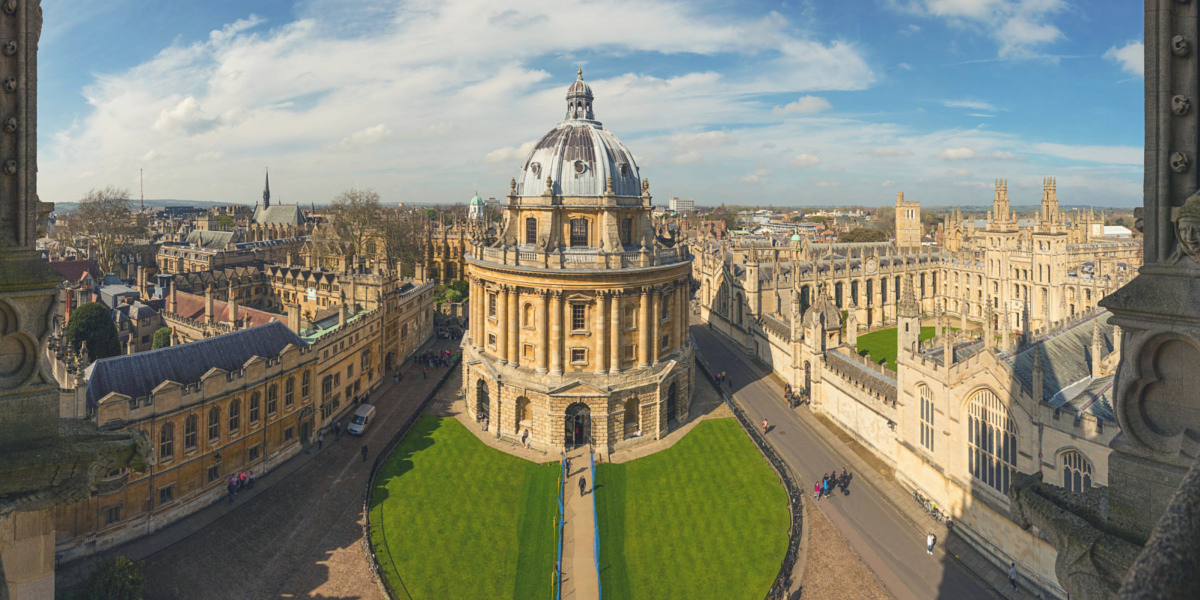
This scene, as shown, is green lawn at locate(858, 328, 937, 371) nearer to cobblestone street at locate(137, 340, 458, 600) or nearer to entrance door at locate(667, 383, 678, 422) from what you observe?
entrance door at locate(667, 383, 678, 422)

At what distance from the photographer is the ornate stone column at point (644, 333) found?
37.9m

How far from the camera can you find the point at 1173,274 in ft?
19.6

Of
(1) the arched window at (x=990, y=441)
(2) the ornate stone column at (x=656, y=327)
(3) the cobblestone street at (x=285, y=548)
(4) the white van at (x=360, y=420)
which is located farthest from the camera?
(2) the ornate stone column at (x=656, y=327)

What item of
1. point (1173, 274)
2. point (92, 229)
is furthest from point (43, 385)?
point (92, 229)

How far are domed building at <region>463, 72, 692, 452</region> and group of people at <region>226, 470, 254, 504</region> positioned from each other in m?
13.4

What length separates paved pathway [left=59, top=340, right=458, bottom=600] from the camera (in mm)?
23531

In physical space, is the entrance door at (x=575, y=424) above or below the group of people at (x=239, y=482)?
above

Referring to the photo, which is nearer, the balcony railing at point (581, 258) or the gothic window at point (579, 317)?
the balcony railing at point (581, 258)

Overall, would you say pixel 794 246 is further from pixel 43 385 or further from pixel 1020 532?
pixel 43 385

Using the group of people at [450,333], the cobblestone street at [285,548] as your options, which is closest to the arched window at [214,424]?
the cobblestone street at [285,548]

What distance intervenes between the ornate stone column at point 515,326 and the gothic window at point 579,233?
5.09 meters

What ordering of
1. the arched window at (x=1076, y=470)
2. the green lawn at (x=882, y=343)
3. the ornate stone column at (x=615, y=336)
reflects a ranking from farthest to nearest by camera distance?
1. the green lawn at (x=882, y=343)
2. the ornate stone column at (x=615, y=336)
3. the arched window at (x=1076, y=470)

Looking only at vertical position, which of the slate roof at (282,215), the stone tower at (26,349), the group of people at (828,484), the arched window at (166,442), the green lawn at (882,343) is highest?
the slate roof at (282,215)

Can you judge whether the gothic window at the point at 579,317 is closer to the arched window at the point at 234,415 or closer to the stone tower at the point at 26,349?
the arched window at the point at 234,415
